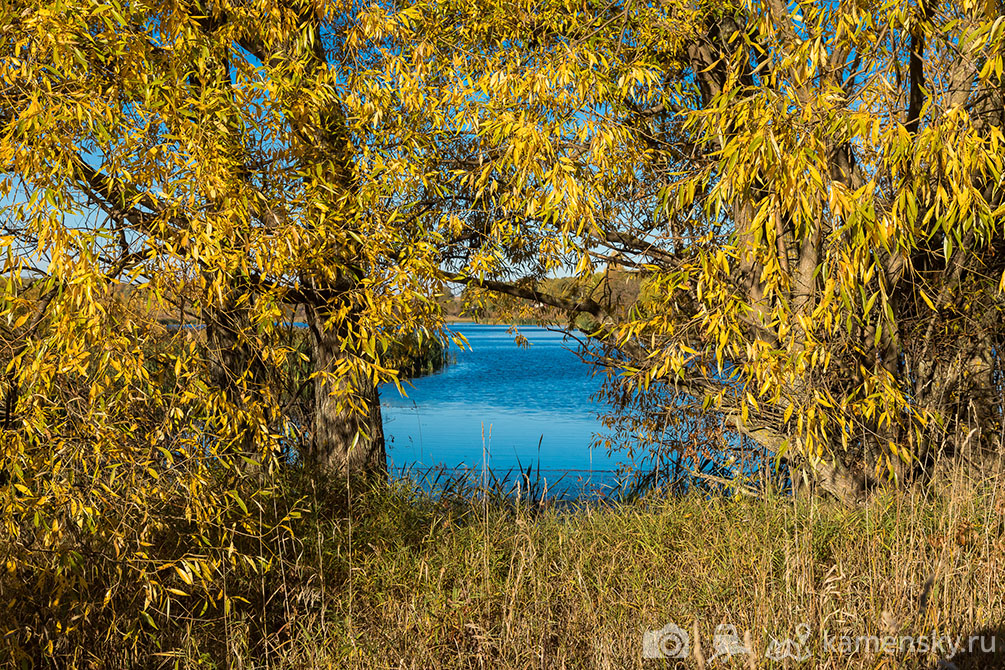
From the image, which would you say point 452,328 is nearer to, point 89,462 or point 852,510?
point 89,462

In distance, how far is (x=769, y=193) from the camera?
278 centimetres

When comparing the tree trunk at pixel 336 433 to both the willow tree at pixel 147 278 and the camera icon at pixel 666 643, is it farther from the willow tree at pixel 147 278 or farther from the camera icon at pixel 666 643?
the camera icon at pixel 666 643

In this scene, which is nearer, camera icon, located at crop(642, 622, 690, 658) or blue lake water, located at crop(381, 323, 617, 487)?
camera icon, located at crop(642, 622, 690, 658)

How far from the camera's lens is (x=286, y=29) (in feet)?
11.8

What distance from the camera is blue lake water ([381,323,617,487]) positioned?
7.63m

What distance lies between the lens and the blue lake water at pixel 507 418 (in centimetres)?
763

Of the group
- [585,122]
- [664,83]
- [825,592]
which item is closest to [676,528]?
[825,592]

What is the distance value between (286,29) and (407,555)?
2634mm

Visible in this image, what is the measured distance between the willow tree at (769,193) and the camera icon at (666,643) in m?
0.83

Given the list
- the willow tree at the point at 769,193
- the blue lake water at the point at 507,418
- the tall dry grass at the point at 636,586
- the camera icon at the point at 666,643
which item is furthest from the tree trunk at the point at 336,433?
the camera icon at the point at 666,643

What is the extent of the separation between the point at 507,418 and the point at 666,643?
11.5 m

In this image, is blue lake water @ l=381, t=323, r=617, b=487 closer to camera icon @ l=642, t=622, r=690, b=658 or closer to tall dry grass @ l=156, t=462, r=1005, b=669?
tall dry grass @ l=156, t=462, r=1005, b=669

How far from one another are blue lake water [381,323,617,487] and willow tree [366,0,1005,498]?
1.41 m

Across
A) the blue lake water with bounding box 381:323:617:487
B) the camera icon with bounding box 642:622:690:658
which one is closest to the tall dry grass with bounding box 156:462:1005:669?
the camera icon with bounding box 642:622:690:658
